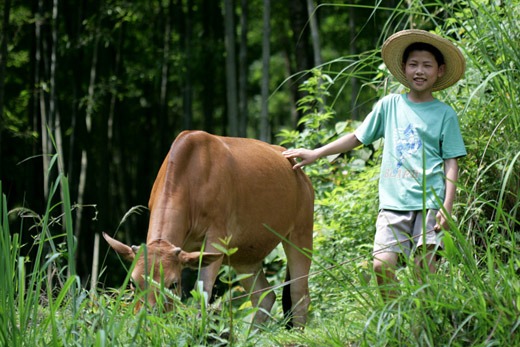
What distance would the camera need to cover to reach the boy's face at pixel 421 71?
494 centimetres

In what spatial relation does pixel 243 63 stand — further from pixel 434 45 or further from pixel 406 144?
pixel 406 144

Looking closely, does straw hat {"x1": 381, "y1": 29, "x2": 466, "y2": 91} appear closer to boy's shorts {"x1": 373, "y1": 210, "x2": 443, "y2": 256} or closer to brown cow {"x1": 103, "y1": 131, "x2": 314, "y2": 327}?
boy's shorts {"x1": 373, "y1": 210, "x2": 443, "y2": 256}

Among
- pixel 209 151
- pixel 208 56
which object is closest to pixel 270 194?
pixel 209 151

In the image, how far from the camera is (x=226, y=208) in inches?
229

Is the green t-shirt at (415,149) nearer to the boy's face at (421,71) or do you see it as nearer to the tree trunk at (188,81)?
the boy's face at (421,71)

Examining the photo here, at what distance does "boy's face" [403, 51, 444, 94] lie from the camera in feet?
16.2

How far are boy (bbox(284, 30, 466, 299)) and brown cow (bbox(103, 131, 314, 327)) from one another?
0.54 m

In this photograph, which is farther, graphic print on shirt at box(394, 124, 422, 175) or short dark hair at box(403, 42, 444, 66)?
short dark hair at box(403, 42, 444, 66)

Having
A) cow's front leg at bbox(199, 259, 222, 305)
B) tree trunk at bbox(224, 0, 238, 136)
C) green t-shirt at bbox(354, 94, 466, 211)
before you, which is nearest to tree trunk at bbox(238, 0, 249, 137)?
tree trunk at bbox(224, 0, 238, 136)

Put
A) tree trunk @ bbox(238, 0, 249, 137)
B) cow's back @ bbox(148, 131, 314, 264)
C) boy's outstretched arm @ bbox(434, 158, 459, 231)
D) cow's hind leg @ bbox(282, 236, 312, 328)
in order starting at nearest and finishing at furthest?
boy's outstretched arm @ bbox(434, 158, 459, 231)
cow's back @ bbox(148, 131, 314, 264)
cow's hind leg @ bbox(282, 236, 312, 328)
tree trunk @ bbox(238, 0, 249, 137)

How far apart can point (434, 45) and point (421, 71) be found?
19 centimetres

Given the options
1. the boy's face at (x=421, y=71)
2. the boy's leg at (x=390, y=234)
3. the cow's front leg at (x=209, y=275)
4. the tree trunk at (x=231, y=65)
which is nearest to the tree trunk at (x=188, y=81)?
the tree trunk at (x=231, y=65)

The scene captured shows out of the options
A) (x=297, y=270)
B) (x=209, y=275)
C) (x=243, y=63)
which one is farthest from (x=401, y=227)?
(x=243, y=63)

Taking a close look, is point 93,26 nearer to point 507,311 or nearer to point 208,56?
point 208,56
